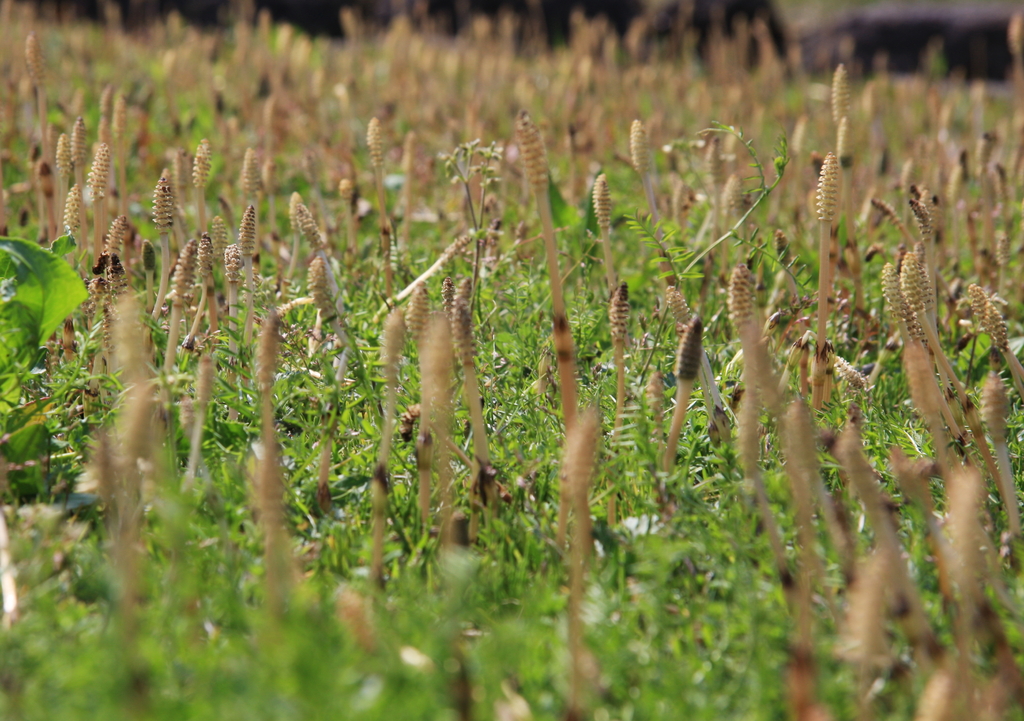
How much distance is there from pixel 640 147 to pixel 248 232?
0.87 m

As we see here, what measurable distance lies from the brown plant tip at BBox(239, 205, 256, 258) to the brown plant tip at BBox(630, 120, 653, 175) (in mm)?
838

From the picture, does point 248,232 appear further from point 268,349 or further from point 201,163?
point 268,349

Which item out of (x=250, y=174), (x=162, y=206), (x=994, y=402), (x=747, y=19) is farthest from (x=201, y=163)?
(x=747, y=19)

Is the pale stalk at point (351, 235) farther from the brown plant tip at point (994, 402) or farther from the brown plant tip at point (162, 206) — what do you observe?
the brown plant tip at point (994, 402)

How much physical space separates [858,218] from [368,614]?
7.88 ft

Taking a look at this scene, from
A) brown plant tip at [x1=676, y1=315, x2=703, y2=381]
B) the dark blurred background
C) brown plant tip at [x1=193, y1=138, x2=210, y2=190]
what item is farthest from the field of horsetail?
the dark blurred background

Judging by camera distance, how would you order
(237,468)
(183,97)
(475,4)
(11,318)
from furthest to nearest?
(475,4) → (183,97) → (11,318) → (237,468)

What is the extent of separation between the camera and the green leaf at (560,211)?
109 inches

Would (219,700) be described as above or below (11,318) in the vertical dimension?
below

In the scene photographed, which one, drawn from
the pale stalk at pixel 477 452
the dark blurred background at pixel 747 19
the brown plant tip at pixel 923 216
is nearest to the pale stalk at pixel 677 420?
the pale stalk at pixel 477 452

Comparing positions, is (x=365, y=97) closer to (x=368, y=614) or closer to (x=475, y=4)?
(x=368, y=614)

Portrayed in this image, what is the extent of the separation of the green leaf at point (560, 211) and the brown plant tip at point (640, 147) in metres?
0.60

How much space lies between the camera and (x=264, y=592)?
1.35m

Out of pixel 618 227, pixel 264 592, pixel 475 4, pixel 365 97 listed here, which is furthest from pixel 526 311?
pixel 475 4
